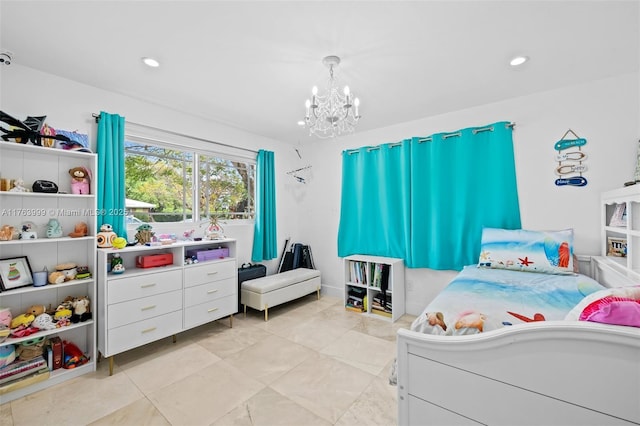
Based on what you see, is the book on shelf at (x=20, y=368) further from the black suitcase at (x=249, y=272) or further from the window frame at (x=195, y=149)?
the black suitcase at (x=249, y=272)

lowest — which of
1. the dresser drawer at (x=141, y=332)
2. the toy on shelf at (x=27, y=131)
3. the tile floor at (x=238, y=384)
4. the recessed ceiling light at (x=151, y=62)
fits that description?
the tile floor at (x=238, y=384)

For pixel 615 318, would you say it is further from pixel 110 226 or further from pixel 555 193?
pixel 110 226

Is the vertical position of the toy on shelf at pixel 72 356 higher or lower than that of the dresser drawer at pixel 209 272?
lower

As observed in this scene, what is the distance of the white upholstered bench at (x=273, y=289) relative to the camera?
124 inches

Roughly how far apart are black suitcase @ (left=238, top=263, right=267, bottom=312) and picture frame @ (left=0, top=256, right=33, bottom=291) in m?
1.82

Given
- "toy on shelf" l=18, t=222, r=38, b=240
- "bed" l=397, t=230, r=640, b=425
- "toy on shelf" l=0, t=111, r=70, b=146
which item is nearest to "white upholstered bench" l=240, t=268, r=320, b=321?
"toy on shelf" l=18, t=222, r=38, b=240

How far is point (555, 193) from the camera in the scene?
256 centimetres

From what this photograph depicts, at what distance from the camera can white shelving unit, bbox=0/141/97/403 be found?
2.00m

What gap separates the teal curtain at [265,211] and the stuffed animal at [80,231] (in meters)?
1.87

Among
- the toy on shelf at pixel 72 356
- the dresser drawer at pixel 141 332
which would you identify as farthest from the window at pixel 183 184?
the toy on shelf at pixel 72 356

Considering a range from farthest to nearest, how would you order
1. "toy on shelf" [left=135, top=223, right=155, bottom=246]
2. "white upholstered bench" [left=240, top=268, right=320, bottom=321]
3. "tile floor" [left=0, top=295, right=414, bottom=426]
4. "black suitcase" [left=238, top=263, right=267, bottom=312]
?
1. "black suitcase" [left=238, top=263, right=267, bottom=312]
2. "white upholstered bench" [left=240, top=268, right=320, bottom=321]
3. "toy on shelf" [left=135, top=223, right=155, bottom=246]
4. "tile floor" [left=0, top=295, right=414, bottom=426]

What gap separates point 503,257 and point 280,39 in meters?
2.57

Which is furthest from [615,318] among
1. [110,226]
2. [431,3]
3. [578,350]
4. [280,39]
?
[110,226]

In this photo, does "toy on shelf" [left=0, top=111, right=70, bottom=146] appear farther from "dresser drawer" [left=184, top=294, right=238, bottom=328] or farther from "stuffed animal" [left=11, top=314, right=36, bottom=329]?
"dresser drawer" [left=184, top=294, right=238, bottom=328]
